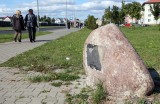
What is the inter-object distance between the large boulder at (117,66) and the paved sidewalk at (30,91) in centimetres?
71

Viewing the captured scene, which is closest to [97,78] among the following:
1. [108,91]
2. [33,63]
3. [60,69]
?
[108,91]

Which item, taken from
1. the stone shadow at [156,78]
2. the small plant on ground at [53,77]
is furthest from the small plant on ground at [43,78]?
the stone shadow at [156,78]

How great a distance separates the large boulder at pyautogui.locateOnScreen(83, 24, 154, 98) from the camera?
226 inches

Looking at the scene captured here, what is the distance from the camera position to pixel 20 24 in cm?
1997

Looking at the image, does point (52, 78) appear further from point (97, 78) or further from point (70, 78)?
point (97, 78)

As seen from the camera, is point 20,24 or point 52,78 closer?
point 52,78

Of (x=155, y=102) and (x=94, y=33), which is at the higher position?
(x=94, y=33)

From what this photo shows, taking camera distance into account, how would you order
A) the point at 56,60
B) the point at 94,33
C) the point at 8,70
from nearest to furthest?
the point at 94,33
the point at 8,70
the point at 56,60

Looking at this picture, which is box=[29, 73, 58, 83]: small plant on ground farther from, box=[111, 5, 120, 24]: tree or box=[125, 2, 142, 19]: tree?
box=[111, 5, 120, 24]: tree

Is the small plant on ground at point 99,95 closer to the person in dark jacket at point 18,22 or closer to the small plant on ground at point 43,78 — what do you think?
the small plant on ground at point 43,78

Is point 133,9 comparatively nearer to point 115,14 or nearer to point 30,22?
point 115,14

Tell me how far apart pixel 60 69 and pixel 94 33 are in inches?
115

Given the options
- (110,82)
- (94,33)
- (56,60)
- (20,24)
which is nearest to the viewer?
(110,82)

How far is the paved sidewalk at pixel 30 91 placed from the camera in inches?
233
